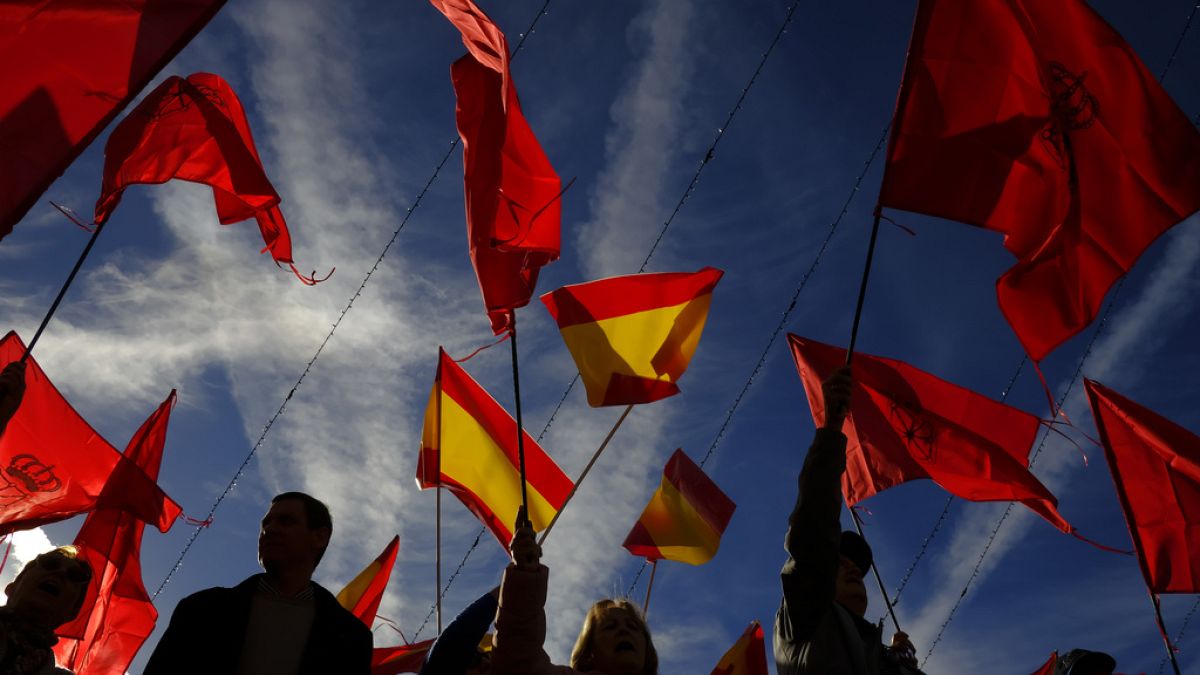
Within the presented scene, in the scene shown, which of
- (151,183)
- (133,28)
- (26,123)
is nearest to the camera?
(26,123)

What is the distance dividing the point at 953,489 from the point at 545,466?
3203mm

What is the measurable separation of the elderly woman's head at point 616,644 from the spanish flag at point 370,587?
18.1 ft

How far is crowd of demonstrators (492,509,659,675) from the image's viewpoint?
121 inches

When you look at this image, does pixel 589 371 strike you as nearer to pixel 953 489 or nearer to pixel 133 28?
pixel 953 489

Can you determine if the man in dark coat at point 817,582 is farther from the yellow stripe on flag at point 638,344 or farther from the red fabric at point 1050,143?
the yellow stripe on flag at point 638,344

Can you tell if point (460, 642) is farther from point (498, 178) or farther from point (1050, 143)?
point (1050, 143)

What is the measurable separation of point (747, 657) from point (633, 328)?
280 cm

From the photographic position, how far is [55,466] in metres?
7.38

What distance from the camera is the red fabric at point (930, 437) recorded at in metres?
7.22

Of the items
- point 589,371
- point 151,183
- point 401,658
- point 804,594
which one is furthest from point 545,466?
point 804,594

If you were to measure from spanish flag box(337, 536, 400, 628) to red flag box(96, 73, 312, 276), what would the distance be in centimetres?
352

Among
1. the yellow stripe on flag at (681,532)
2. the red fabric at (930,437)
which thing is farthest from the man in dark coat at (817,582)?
the yellow stripe on flag at (681,532)

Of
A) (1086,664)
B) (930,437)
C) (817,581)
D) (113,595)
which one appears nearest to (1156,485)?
(930,437)

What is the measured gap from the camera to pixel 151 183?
6176 millimetres
